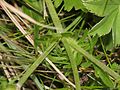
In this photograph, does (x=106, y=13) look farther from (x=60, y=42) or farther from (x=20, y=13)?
(x=20, y=13)

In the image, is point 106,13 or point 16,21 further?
point 16,21

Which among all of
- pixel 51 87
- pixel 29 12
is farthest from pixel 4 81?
pixel 29 12

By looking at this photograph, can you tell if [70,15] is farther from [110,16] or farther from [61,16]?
[110,16]

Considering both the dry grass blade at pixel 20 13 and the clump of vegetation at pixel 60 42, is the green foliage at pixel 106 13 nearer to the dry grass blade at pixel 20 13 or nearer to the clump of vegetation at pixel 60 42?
the clump of vegetation at pixel 60 42

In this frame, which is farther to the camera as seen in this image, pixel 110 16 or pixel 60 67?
pixel 60 67

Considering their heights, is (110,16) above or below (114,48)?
above

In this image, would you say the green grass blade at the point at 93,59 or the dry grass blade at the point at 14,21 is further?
the dry grass blade at the point at 14,21

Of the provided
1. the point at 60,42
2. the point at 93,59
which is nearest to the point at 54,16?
the point at 60,42

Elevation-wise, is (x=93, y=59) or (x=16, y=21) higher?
(x=16, y=21)

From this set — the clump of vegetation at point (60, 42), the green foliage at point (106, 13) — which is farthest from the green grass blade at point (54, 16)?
the green foliage at point (106, 13)
